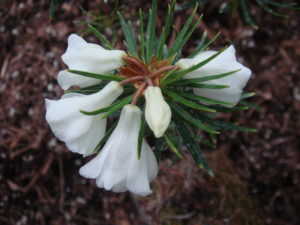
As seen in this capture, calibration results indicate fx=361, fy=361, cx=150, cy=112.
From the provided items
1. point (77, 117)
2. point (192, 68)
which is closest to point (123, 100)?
point (77, 117)

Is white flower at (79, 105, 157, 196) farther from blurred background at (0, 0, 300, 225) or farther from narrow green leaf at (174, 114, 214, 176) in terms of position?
blurred background at (0, 0, 300, 225)

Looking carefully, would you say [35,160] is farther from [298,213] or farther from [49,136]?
[298,213]

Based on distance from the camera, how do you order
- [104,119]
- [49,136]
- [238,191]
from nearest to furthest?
[104,119] → [238,191] → [49,136]

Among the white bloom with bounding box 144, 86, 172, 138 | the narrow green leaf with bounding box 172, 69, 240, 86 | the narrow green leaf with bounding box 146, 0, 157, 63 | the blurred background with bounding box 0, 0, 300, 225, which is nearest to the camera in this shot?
the white bloom with bounding box 144, 86, 172, 138

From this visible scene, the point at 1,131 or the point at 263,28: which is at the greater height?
the point at 263,28

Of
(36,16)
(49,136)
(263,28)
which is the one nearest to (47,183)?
(49,136)

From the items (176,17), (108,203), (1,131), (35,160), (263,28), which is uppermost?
(176,17)

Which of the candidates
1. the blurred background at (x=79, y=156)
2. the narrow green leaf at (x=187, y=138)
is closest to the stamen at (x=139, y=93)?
the narrow green leaf at (x=187, y=138)

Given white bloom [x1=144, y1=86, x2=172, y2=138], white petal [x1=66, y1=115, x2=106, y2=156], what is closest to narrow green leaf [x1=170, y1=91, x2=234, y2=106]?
white bloom [x1=144, y1=86, x2=172, y2=138]
